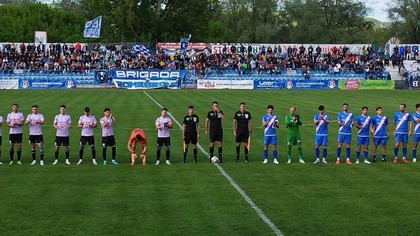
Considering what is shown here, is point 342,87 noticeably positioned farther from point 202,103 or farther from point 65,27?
point 65,27

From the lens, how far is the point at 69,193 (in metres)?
19.8

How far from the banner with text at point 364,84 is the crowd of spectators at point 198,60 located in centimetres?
152

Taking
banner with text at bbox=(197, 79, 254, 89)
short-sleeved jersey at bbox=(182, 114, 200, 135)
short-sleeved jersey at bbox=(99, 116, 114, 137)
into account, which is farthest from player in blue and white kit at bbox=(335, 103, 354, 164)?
banner with text at bbox=(197, 79, 254, 89)

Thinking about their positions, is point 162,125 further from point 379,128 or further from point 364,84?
point 364,84

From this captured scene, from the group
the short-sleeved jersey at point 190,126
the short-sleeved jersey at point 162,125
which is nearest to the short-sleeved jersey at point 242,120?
the short-sleeved jersey at point 190,126

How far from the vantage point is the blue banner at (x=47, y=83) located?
74688 millimetres

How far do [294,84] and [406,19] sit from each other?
42890mm

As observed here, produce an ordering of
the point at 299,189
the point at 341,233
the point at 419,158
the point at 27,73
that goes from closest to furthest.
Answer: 1. the point at 341,233
2. the point at 299,189
3. the point at 419,158
4. the point at 27,73

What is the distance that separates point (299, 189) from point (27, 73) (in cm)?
5988

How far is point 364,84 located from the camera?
258ft

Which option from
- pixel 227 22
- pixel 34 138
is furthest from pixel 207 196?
pixel 227 22

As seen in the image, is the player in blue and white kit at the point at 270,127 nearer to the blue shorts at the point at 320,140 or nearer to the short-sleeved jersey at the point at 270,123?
the short-sleeved jersey at the point at 270,123

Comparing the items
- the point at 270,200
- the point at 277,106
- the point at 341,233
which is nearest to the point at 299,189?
the point at 270,200

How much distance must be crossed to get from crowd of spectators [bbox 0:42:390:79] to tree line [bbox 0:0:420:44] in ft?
60.6
